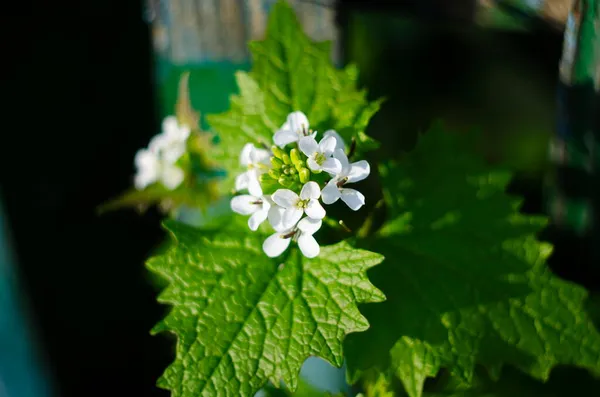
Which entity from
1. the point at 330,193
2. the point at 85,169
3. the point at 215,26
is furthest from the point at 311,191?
the point at 85,169

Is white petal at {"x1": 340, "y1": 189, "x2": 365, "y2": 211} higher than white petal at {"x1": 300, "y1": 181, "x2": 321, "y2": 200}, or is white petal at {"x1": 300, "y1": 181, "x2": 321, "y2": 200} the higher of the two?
white petal at {"x1": 300, "y1": 181, "x2": 321, "y2": 200}

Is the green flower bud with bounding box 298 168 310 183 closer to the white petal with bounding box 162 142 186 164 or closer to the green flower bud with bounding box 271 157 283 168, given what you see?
the green flower bud with bounding box 271 157 283 168

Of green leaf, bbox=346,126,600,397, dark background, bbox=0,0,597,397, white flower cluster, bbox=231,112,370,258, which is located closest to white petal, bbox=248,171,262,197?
white flower cluster, bbox=231,112,370,258

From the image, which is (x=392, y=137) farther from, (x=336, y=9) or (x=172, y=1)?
(x=172, y=1)

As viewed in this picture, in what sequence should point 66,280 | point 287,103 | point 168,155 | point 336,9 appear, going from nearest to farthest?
point 287,103, point 168,155, point 336,9, point 66,280

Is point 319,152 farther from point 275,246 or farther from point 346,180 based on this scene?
point 275,246

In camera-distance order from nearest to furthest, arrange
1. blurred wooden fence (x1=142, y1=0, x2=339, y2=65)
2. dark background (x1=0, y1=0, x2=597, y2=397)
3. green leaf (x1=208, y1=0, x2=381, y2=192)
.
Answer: green leaf (x1=208, y1=0, x2=381, y2=192) → blurred wooden fence (x1=142, y1=0, x2=339, y2=65) → dark background (x1=0, y1=0, x2=597, y2=397)

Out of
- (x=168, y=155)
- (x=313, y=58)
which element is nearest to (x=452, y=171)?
(x=313, y=58)
